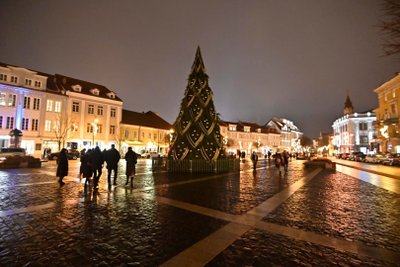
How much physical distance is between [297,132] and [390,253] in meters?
122

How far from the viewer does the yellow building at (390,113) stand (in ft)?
144

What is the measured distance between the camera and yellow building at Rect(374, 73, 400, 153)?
144ft

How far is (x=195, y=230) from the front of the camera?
497 cm

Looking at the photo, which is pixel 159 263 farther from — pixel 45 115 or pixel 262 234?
pixel 45 115

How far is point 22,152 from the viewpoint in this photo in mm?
24156

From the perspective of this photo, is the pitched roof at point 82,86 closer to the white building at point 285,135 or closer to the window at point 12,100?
the window at point 12,100

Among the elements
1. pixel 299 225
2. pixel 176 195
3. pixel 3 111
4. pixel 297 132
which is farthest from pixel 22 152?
pixel 297 132

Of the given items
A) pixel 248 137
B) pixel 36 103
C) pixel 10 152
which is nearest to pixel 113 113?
pixel 36 103

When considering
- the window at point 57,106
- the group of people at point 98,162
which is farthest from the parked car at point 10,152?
the group of people at point 98,162

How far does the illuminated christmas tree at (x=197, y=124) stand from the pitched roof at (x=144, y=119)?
112 ft

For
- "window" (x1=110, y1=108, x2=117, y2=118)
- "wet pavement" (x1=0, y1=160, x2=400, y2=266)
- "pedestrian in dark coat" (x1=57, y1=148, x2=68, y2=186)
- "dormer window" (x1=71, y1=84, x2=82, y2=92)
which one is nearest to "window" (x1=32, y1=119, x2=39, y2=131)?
"dormer window" (x1=71, y1=84, x2=82, y2=92)

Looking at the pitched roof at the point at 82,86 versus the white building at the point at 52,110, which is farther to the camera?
the pitched roof at the point at 82,86

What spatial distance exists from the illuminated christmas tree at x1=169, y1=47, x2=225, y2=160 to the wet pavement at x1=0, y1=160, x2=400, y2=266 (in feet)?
27.5

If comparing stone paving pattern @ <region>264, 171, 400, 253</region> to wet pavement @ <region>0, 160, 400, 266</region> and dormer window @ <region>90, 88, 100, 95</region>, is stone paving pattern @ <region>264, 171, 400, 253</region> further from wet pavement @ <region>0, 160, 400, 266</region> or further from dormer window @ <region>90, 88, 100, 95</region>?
dormer window @ <region>90, 88, 100, 95</region>
